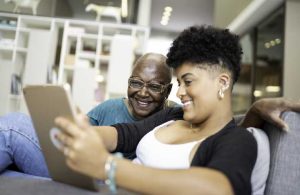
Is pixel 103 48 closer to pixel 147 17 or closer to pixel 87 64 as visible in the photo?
pixel 87 64

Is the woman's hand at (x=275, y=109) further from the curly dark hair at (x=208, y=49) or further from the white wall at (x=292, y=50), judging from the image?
the white wall at (x=292, y=50)

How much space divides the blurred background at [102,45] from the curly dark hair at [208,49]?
9.00 ft

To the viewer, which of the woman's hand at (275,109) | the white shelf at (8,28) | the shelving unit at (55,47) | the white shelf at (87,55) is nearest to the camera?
the woman's hand at (275,109)

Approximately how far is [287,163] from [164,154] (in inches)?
13.6

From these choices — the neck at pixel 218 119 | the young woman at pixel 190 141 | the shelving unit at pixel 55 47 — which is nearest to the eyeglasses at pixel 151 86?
the young woman at pixel 190 141

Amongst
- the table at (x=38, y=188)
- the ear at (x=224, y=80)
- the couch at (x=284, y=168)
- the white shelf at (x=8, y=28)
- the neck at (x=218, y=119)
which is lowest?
the table at (x=38, y=188)

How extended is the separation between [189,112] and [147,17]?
4200mm

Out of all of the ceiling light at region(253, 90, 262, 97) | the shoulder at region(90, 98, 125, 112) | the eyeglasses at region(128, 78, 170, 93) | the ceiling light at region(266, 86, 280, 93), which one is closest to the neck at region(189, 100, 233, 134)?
the eyeglasses at region(128, 78, 170, 93)

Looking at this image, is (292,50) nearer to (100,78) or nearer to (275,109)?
(100,78)

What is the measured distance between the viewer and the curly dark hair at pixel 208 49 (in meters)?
1.00

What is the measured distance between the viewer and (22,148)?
1176 mm

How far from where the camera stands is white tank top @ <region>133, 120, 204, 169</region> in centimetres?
91

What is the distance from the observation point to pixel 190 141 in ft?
3.24

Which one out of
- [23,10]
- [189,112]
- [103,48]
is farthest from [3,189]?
[23,10]
